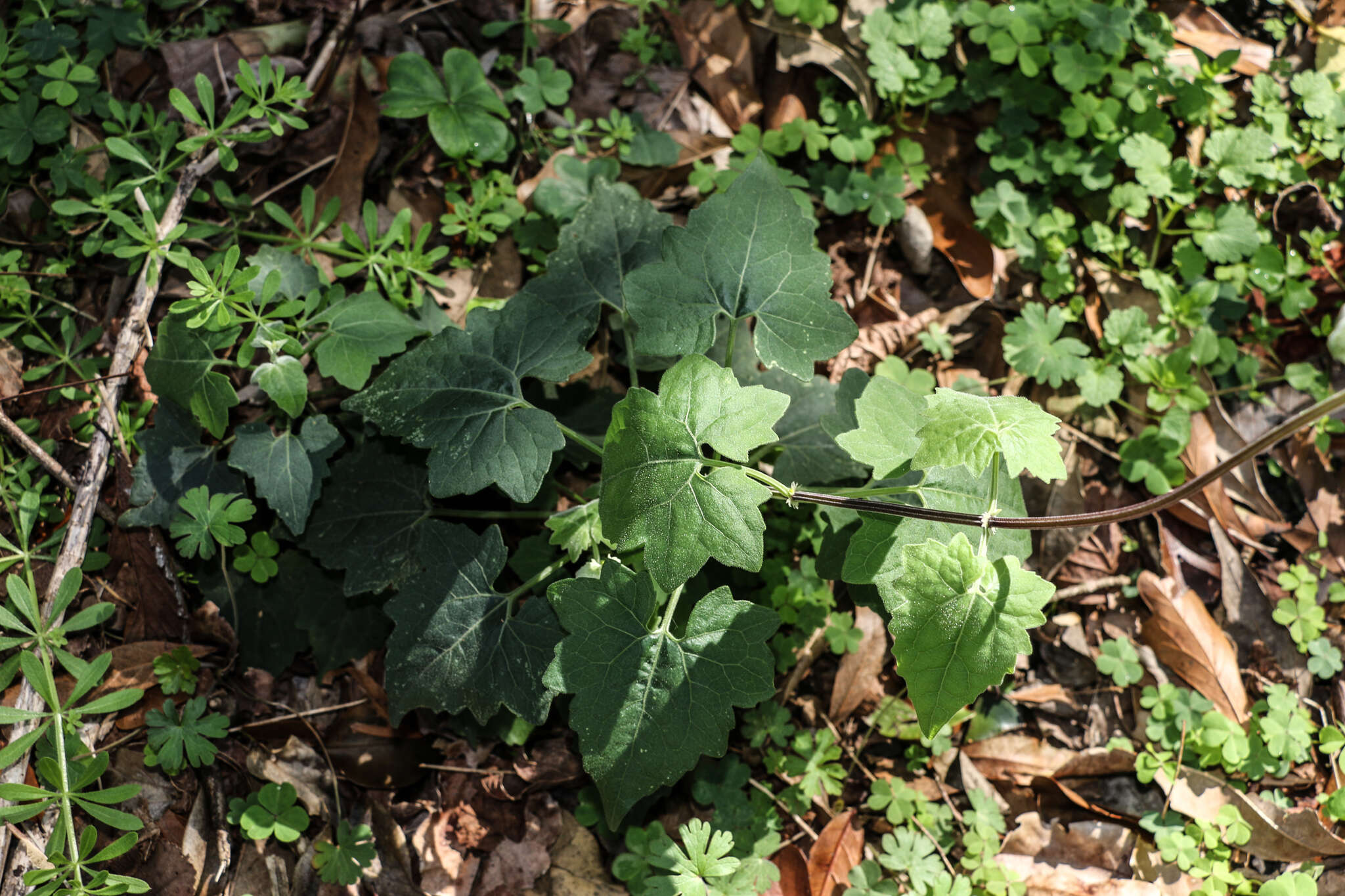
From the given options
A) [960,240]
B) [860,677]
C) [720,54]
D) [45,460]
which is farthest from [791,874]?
[720,54]

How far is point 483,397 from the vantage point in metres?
2.54

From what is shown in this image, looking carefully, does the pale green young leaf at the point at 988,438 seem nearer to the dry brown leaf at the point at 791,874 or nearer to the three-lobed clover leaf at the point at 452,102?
the dry brown leaf at the point at 791,874

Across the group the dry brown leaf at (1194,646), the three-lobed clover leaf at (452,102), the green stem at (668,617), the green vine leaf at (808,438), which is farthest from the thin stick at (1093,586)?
the three-lobed clover leaf at (452,102)

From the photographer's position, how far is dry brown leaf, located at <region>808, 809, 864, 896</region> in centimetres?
286

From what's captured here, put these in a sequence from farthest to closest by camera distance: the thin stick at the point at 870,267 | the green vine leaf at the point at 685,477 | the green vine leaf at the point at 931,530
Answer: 1. the thin stick at the point at 870,267
2. the green vine leaf at the point at 931,530
3. the green vine leaf at the point at 685,477

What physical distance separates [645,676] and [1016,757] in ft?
5.19

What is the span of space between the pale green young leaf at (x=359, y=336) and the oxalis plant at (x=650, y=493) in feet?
0.06

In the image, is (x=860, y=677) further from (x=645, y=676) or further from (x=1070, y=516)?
(x=1070, y=516)

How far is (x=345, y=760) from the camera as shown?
2916mm

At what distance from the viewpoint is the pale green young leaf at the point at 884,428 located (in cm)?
223

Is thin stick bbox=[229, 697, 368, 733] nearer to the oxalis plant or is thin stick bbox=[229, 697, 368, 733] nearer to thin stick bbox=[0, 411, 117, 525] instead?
the oxalis plant

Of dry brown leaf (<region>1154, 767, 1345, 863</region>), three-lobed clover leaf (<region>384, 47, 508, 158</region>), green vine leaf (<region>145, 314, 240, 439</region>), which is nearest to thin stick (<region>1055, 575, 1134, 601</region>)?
dry brown leaf (<region>1154, 767, 1345, 863</region>)

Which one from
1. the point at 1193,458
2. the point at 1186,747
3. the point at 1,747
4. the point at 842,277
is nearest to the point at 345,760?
the point at 1,747

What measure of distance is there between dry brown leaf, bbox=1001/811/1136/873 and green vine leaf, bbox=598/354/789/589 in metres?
1.73
